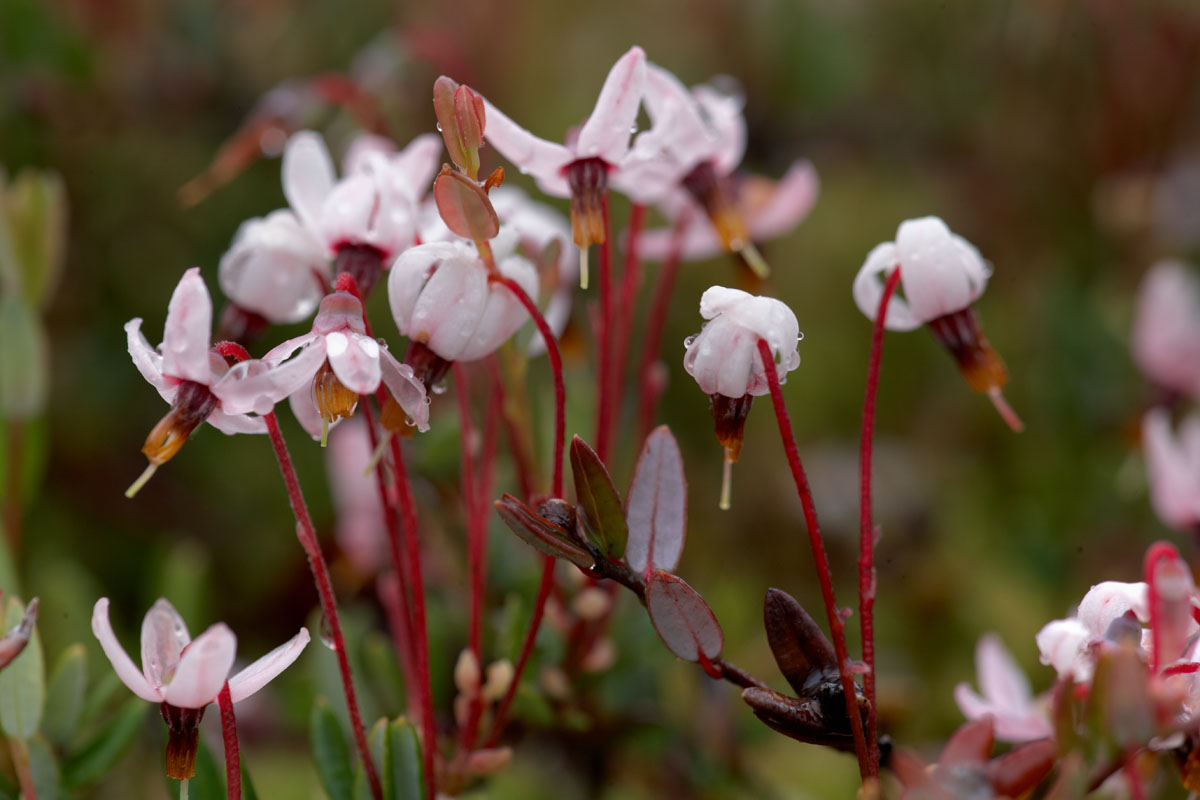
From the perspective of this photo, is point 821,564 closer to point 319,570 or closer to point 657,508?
point 657,508

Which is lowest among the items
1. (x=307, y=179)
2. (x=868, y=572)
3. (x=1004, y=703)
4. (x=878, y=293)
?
(x=1004, y=703)

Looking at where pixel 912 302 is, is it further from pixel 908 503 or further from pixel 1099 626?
pixel 908 503

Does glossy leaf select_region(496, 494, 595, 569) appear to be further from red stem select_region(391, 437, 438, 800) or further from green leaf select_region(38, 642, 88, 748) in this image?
green leaf select_region(38, 642, 88, 748)

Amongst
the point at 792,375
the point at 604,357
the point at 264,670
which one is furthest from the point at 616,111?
the point at 792,375

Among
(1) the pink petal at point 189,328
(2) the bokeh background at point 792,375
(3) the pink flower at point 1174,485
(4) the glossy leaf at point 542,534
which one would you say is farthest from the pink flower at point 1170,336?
(1) the pink petal at point 189,328

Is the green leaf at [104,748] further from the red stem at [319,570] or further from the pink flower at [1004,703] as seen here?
the pink flower at [1004,703]

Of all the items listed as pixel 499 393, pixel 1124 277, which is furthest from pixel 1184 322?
pixel 499 393
